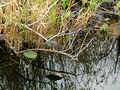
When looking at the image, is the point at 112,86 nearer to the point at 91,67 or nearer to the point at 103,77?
the point at 103,77

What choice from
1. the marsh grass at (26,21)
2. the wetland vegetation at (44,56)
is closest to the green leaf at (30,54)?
the wetland vegetation at (44,56)

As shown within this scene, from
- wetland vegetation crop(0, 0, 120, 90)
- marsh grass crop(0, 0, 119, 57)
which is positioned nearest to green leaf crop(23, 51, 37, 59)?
wetland vegetation crop(0, 0, 120, 90)

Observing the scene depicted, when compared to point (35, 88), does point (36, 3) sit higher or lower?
higher

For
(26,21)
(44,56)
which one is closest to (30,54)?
(44,56)

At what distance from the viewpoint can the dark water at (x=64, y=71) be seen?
1.73 meters

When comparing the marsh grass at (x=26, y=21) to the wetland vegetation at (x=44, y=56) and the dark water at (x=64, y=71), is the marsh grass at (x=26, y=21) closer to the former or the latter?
the wetland vegetation at (x=44, y=56)

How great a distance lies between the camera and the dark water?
1734 mm

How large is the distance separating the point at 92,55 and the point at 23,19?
60cm

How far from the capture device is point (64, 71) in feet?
6.19

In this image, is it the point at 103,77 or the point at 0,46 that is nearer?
the point at 103,77

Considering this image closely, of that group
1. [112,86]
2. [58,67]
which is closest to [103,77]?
[112,86]

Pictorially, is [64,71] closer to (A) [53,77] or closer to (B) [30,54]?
(A) [53,77]

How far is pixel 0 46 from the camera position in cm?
216

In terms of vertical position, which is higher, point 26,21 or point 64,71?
point 26,21
